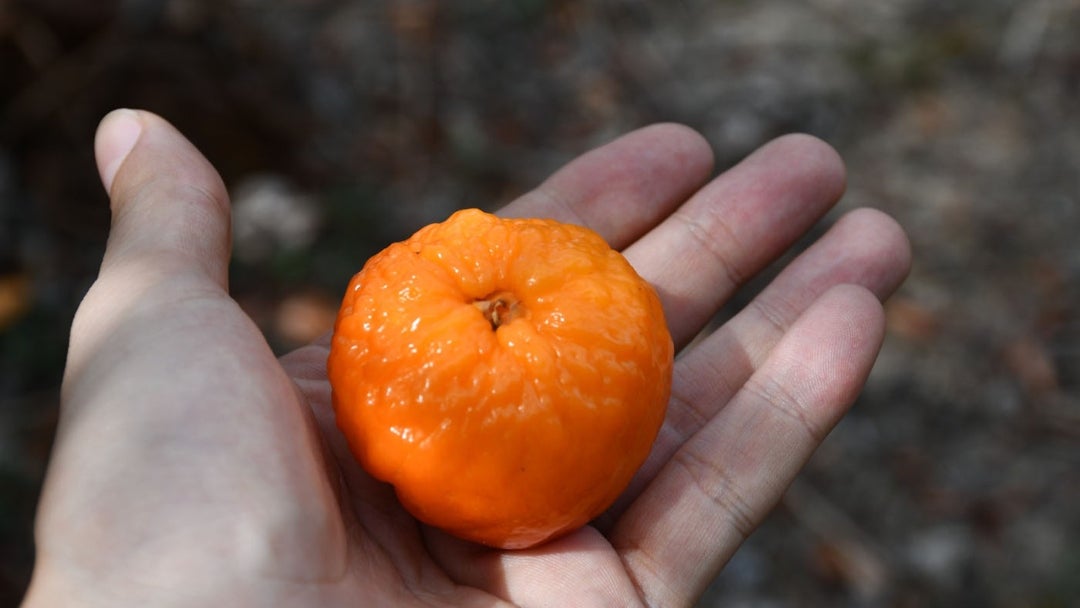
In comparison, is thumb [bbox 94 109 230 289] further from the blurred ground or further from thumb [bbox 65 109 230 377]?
the blurred ground

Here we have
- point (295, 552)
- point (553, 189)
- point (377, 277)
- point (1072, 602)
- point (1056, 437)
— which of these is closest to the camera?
point (295, 552)

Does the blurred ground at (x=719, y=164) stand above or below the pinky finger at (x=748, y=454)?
below

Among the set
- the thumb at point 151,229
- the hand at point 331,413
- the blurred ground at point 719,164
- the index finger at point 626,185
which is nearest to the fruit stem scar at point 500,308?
the hand at point 331,413

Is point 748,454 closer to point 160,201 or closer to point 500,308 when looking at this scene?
point 500,308

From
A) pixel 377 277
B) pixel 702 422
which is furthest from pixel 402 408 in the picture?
pixel 702 422

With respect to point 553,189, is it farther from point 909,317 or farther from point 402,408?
point 909,317

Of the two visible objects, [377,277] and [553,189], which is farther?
[553,189]

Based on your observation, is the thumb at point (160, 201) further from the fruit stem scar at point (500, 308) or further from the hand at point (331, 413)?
the fruit stem scar at point (500, 308)

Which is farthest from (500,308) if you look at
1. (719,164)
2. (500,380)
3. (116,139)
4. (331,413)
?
(719,164)
